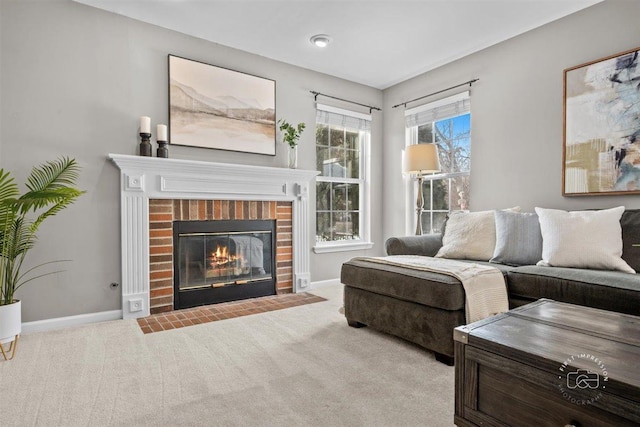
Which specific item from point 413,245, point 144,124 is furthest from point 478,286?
point 144,124

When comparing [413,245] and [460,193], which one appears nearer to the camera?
[413,245]

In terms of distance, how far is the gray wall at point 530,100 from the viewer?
2818mm

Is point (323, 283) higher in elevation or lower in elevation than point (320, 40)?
lower

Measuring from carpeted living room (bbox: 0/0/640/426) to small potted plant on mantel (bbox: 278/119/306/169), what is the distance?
1.2 inches

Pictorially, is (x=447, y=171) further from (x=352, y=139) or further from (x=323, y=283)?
(x=323, y=283)

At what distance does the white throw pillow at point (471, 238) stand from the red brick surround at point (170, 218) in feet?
5.78

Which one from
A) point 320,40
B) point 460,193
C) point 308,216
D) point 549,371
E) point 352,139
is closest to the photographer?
point 549,371

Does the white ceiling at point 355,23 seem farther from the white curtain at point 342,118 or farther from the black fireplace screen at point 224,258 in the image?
the black fireplace screen at point 224,258

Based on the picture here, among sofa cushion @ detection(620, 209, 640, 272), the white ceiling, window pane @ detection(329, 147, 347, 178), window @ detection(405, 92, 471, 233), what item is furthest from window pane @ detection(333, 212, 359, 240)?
sofa cushion @ detection(620, 209, 640, 272)

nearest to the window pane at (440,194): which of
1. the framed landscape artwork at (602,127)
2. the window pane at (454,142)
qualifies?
the window pane at (454,142)

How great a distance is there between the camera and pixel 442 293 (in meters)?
2.04

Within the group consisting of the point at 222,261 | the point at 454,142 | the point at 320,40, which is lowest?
the point at 222,261

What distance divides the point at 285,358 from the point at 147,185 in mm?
1925

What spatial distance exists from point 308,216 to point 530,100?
247 centimetres
